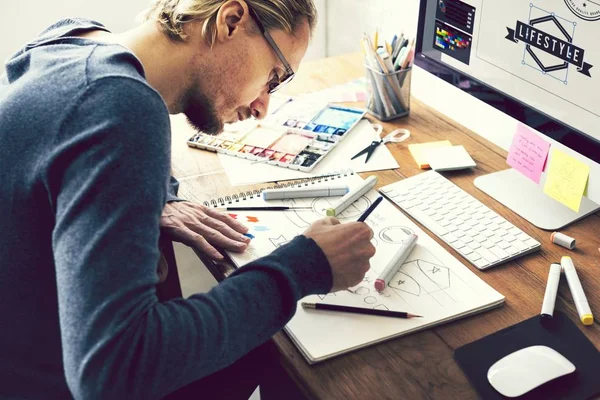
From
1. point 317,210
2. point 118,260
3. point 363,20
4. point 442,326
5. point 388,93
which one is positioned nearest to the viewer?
point 118,260

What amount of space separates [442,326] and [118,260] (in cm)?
47

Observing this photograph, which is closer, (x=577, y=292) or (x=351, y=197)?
(x=577, y=292)

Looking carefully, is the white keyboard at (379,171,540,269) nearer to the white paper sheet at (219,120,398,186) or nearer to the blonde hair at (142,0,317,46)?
the white paper sheet at (219,120,398,186)

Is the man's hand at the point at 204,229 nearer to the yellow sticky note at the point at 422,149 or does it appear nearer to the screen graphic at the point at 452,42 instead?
the yellow sticky note at the point at 422,149

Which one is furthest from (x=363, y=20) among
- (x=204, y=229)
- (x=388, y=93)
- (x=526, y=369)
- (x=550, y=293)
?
(x=526, y=369)

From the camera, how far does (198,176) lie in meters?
1.36

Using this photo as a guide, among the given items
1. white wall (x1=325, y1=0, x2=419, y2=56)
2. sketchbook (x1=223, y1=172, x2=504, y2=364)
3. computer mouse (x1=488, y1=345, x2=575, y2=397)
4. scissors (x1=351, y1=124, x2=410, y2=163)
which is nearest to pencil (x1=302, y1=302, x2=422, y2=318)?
sketchbook (x1=223, y1=172, x2=504, y2=364)

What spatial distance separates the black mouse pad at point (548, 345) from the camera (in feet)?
2.82

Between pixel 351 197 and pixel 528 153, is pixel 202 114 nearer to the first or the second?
pixel 351 197

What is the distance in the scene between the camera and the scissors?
4.62 feet

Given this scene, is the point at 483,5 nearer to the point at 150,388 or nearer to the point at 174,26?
the point at 174,26

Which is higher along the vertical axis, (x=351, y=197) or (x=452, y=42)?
(x=452, y=42)

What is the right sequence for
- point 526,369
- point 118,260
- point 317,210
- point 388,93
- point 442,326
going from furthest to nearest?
point 388,93, point 317,210, point 442,326, point 526,369, point 118,260

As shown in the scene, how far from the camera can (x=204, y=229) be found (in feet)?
3.75
